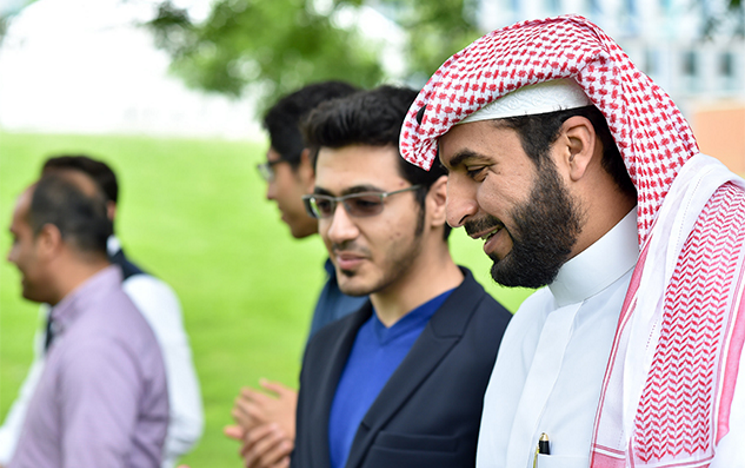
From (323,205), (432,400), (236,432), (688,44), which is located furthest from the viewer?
(688,44)

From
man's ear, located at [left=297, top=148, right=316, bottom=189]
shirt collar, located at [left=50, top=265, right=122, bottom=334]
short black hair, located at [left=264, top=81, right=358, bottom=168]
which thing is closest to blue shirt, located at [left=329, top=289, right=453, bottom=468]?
man's ear, located at [left=297, top=148, right=316, bottom=189]

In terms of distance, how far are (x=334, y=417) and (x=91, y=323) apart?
1405 mm

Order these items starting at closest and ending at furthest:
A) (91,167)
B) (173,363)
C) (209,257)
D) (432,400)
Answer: (432,400) < (173,363) < (91,167) < (209,257)

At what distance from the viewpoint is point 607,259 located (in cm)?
158

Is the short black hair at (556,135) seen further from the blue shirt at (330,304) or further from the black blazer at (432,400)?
the blue shirt at (330,304)

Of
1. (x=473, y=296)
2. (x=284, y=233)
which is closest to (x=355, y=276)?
(x=473, y=296)

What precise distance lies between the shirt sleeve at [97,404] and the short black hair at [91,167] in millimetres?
1569

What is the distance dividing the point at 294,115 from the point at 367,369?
67.3 inches

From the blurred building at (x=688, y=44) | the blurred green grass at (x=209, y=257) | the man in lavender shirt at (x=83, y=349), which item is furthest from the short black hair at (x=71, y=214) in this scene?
the blurred green grass at (x=209, y=257)

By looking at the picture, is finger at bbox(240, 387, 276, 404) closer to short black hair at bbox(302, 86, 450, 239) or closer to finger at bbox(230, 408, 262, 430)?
finger at bbox(230, 408, 262, 430)

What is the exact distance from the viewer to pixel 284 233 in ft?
52.5

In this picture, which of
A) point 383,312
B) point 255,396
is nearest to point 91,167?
point 255,396

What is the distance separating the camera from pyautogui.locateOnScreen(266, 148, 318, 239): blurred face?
A: 354cm

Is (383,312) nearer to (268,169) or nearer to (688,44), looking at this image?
(268,169)
